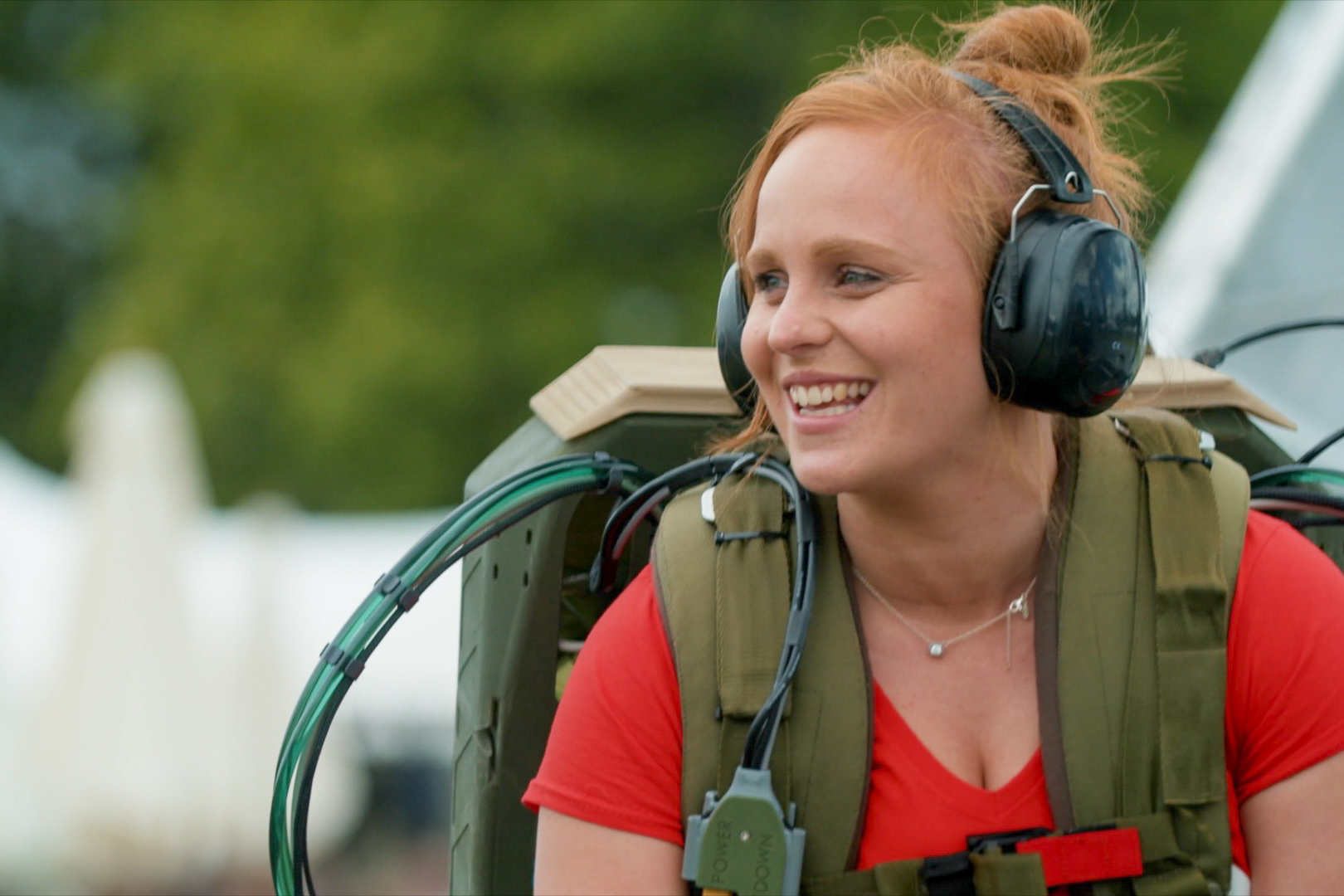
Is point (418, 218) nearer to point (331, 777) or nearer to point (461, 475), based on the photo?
point (461, 475)

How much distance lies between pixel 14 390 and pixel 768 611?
16.9 meters

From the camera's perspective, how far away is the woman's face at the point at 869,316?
1790 millimetres

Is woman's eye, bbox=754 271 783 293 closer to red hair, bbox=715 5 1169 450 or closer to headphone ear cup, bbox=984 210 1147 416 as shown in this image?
red hair, bbox=715 5 1169 450

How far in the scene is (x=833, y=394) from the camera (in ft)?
5.97

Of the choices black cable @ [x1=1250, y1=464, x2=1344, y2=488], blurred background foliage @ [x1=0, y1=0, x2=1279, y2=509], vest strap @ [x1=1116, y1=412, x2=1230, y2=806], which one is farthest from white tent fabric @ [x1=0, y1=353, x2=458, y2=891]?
vest strap @ [x1=1116, y1=412, x2=1230, y2=806]

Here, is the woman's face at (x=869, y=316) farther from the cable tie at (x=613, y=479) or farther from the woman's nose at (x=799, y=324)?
the cable tie at (x=613, y=479)

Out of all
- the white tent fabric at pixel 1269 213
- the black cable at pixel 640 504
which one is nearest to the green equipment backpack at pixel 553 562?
the black cable at pixel 640 504

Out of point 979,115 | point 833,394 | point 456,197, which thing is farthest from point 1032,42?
point 456,197

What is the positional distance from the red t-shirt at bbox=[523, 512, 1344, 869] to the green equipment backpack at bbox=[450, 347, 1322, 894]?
0.32 meters

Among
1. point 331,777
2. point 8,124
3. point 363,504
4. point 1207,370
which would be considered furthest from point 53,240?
point 1207,370

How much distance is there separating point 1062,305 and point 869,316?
0.61 ft

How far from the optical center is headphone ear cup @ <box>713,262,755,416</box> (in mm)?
2020

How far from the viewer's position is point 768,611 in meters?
1.85

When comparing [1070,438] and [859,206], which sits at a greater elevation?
[859,206]
